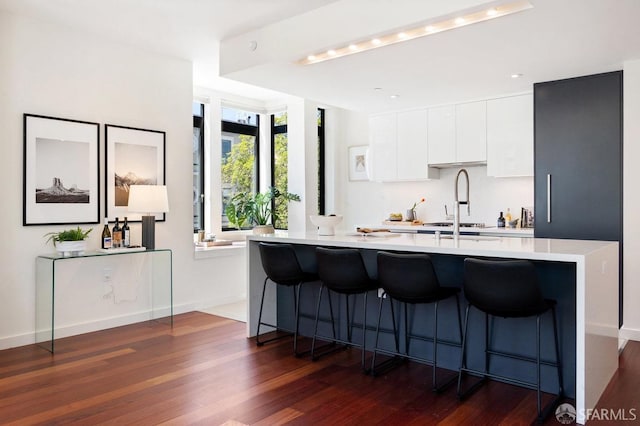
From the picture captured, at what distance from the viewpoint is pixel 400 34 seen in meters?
3.62

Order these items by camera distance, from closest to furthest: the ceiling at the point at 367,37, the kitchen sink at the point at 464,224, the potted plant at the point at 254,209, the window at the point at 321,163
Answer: the ceiling at the point at 367,37, the kitchen sink at the point at 464,224, the potted plant at the point at 254,209, the window at the point at 321,163

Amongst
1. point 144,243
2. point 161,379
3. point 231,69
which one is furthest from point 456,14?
point 144,243

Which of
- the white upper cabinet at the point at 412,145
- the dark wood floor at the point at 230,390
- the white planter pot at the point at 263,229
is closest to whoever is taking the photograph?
the dark wood floor at the point at 230,390

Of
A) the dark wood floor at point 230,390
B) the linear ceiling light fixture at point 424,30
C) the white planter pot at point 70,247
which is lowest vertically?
the dark wood floor at point 230,390

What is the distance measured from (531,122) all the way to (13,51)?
5.19m

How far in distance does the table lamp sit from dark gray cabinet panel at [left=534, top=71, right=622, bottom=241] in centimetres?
388

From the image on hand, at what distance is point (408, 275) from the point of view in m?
3.08

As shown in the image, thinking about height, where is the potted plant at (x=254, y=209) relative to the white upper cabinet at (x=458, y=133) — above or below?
below

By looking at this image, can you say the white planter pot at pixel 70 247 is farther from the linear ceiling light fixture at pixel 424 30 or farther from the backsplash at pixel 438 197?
the backsplash at pixel 438 197

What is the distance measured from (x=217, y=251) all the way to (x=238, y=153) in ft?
6.38

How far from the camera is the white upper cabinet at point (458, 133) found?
576 cm

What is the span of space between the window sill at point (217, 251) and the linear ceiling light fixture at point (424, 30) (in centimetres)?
242

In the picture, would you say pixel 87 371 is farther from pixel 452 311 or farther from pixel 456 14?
pixel 456 14

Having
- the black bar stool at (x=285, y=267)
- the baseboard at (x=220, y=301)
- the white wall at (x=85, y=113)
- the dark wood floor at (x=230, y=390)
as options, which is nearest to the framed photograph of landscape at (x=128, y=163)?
the white wall at (x=85, y=113)
